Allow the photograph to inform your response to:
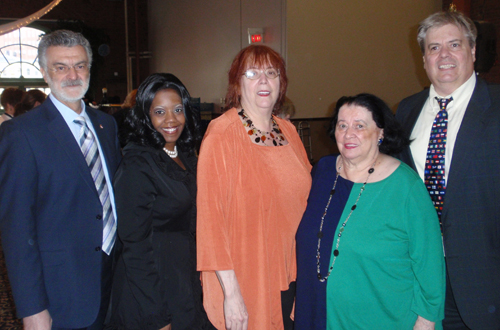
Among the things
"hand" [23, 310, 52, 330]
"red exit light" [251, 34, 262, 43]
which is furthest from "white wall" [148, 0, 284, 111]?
→ "hand" [23, 310, 52, 330]

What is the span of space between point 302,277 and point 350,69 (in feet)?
24.3

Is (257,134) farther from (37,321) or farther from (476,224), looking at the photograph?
(37,321)

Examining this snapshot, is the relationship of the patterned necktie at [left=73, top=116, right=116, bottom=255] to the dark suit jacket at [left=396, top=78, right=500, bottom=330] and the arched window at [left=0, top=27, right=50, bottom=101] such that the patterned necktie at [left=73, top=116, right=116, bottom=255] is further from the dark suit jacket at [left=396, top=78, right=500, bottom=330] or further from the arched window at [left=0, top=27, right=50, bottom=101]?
the arched window at [left=0, top=27, right=50, bottom=101]

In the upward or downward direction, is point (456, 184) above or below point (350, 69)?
below

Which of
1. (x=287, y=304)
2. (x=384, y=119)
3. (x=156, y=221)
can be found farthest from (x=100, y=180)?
(x=384, y=119)

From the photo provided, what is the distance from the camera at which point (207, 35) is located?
9.51 m

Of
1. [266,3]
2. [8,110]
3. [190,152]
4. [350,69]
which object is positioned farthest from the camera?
[350,69]

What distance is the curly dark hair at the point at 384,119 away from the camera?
1.83 metres

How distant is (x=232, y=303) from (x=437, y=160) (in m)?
1.26

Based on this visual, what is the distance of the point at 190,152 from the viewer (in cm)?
223

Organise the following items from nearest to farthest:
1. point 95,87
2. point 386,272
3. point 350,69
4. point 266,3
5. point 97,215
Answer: point 386,272 → point 97,215 → point 266,3 → point 350,69 → point 95,87

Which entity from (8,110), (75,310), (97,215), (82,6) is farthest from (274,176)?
(82,6)

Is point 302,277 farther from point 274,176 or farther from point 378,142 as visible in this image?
point 378,142

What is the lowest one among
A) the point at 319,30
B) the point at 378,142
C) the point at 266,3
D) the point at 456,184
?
the point at 456,184
